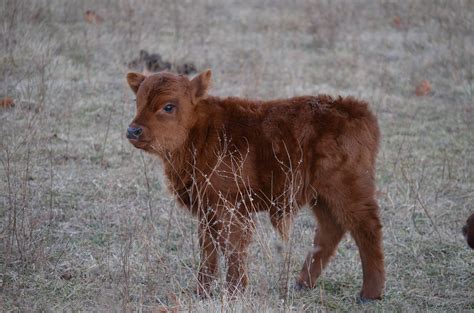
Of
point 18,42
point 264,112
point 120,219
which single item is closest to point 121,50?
point 18,42

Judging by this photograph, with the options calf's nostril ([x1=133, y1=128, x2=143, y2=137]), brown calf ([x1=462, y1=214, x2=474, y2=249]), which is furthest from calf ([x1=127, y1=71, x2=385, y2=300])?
brown calf ([x1=462, y1=214, x2=474, y2=249])

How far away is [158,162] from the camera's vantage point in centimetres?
788

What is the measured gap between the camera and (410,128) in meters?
9.67

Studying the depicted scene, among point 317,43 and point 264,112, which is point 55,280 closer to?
point 264,112

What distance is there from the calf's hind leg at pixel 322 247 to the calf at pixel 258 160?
41mm

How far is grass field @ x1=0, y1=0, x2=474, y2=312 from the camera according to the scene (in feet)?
16.9

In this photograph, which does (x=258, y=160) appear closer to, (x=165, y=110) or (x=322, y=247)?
(x=165, y=110)

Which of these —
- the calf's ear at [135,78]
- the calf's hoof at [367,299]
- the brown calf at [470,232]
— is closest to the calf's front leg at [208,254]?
the calf's hoof at [367,299]

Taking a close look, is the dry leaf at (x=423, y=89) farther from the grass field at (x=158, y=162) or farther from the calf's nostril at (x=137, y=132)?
the calf's nostril at (x=137, y=132)

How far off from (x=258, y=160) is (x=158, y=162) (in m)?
2.70

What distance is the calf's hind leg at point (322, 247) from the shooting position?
221 inches

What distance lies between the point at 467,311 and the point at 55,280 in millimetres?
3022

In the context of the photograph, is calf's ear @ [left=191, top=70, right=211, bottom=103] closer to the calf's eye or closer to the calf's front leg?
the calf's eye

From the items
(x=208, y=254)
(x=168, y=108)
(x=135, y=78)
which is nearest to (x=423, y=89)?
(x=135, y=78)
